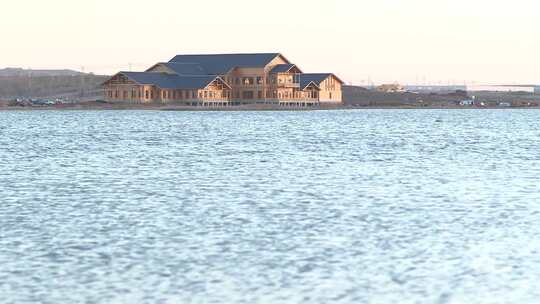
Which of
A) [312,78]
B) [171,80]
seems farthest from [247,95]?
[171,80]

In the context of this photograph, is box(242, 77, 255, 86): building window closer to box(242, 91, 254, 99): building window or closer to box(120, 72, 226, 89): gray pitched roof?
box(242, 91, 254, 99): building window

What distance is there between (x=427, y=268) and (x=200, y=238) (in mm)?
5593

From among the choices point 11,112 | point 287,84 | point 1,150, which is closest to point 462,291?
point 1,150

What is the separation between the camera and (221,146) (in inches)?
2413

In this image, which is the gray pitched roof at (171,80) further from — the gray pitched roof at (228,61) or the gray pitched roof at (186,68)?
the gray pitched roof at (228,61)

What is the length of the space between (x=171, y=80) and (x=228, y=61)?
1058 cm

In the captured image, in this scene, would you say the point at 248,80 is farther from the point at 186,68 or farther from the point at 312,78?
the point at 312,78

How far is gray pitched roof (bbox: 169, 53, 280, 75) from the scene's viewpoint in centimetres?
14800

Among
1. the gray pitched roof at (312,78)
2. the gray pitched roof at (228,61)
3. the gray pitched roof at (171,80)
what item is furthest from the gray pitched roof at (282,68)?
the gray pitched roof at (171,80)

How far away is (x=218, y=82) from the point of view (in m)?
146

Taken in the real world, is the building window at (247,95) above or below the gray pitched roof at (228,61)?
below

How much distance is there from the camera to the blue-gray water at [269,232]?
17.0 meters

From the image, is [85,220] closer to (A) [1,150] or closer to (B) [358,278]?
(B) [358,278]

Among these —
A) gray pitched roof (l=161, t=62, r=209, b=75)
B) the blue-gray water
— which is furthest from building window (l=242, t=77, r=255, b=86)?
the blue-gray water
